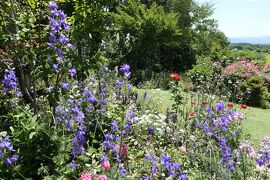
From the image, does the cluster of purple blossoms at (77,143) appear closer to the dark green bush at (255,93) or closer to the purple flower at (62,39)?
the purple flower at (62,39)

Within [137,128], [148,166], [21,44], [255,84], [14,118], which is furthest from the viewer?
[255,84]

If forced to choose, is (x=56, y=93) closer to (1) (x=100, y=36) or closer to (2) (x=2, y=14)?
(2) (x=2, y=14)

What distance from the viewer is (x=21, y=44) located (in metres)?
4.43

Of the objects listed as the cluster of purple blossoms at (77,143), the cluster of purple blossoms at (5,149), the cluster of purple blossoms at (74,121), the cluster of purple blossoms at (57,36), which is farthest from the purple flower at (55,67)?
the cluster of purple blossoms at (5,149)

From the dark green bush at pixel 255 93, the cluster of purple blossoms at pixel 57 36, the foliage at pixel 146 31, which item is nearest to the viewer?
the cluster of purple blossoms at pixel 57 36

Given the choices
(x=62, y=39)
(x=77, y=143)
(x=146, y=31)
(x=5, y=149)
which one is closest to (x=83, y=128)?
(x=77, y=143)

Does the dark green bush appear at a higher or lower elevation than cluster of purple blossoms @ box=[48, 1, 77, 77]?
lower

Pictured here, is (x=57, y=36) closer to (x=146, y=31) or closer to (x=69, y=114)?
(x=69, y=114)

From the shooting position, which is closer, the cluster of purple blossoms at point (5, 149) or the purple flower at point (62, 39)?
the cluster of purple blossoms at point (5, 149)

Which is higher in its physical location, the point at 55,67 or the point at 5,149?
the point at 55,67

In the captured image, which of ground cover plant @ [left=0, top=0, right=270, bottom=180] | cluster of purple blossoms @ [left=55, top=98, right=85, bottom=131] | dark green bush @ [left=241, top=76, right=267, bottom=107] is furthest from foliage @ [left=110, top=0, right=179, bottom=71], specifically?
cluster of purple blossoms @ [left=55, top=98, right=85, bottom=131]

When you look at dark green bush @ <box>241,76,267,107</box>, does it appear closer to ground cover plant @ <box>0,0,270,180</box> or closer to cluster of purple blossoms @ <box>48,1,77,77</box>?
ground cover plant @ <box>0,0,270,180</box>

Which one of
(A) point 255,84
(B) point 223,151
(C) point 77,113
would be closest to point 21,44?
(C) point 77,113

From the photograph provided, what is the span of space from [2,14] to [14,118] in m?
1.14
